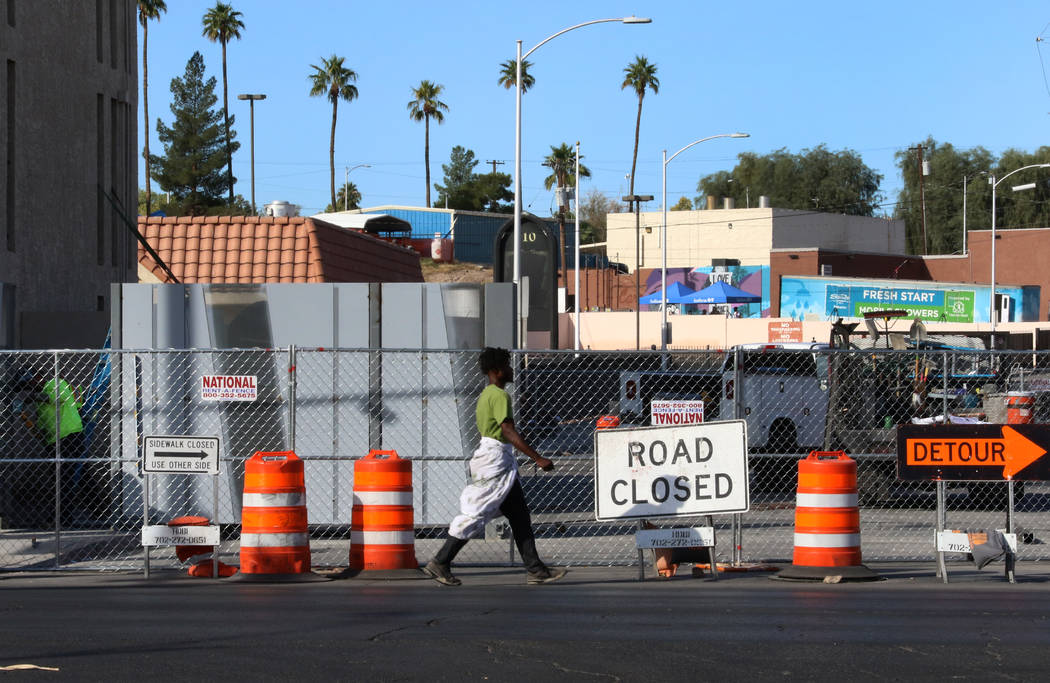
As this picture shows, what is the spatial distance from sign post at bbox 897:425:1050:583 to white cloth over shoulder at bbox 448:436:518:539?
3.35m

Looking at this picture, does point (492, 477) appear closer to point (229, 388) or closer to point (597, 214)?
point (229, 388)

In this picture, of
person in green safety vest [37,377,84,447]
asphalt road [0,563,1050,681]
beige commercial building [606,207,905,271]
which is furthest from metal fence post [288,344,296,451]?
beige commercial building [606,207,905,271]

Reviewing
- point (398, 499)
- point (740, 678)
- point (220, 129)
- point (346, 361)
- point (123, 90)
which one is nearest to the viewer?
point (740, 678)

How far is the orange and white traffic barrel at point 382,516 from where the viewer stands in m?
10.4

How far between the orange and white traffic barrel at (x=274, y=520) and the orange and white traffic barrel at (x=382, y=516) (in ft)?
1.45

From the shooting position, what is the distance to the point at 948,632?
8180 mm

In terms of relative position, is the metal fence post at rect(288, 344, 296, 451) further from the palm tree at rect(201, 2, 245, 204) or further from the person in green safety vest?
the palm tree at rect(201, 2, 245, 204)

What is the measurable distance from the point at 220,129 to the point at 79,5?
57.1 metres

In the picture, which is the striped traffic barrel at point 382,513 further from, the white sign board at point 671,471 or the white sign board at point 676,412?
the white sign board at point 676,412

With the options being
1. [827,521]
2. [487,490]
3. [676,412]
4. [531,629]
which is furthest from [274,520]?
[827,521]

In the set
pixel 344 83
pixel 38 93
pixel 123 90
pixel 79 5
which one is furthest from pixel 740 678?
pixel 344 83

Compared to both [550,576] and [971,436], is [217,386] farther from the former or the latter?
[971,436]

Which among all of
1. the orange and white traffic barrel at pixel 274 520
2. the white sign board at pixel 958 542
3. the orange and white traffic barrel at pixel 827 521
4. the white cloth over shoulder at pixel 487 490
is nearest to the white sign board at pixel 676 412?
the orange and white traffic barrel at pixel 827 521

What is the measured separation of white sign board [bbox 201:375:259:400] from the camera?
1220cm
